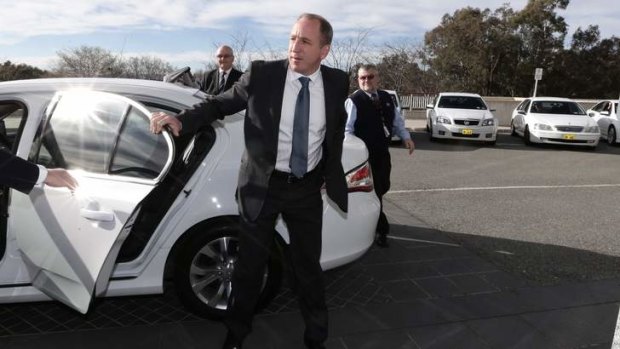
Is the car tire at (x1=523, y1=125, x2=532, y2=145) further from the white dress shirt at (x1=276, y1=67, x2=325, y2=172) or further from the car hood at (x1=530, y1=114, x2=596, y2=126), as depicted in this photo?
the white dress shirt at (x1=276, y1=67, x2=325, y2=172)

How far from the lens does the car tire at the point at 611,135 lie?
14.4 meters

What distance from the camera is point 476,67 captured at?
94.6ft

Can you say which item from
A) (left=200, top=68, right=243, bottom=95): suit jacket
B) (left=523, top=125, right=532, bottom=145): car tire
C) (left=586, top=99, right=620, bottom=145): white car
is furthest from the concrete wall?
(left=200, top=68, right=243, bottom=95): suit jacket

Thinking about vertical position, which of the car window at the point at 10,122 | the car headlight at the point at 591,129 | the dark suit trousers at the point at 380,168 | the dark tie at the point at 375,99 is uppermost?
the dark tie at the point at 375,99

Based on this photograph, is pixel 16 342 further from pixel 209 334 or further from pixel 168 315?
pixel 209 334

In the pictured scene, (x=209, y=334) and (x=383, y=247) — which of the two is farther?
(x=383, y=247)

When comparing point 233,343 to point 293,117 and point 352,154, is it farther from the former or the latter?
point 352,154

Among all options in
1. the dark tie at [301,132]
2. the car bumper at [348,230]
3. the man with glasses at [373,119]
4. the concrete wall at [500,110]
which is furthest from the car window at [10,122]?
the concrete wall at [500,110]

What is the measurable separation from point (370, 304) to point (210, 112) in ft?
6.00

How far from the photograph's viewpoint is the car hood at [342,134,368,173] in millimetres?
3484

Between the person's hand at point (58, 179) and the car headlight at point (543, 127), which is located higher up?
the person's hand at point (58, 179)

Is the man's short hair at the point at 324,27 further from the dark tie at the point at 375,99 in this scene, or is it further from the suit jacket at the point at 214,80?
the suit jacket at the point at 214,80

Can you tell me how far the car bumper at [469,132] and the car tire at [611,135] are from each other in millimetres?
3784

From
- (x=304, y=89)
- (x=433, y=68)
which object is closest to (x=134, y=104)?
(x=304, y=89)
